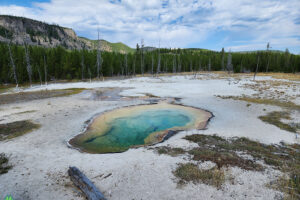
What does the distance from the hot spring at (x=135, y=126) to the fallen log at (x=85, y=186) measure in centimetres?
384

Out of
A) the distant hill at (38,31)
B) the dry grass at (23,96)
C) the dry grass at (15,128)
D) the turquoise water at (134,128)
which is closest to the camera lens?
the turquoise water at (134,128)

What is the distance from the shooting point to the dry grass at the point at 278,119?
47.9ft

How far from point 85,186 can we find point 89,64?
7380 cm

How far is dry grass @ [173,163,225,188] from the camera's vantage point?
295 inches

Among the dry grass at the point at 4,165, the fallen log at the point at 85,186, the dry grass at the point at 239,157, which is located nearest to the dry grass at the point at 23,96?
the dry grass at the point at 4,165

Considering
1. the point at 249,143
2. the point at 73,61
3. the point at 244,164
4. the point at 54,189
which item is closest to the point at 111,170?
the point at 54,189

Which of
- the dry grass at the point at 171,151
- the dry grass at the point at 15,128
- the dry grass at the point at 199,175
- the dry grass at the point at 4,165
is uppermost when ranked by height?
the dry grass at the point at 199,175

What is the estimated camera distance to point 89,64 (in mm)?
74062

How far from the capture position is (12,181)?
24.8 ft

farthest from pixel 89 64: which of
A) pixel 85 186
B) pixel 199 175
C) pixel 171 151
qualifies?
pixel 199 175

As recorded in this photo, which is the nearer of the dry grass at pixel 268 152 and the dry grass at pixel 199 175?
the dry grass at pixel 268 152

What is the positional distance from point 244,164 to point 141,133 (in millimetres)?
8668

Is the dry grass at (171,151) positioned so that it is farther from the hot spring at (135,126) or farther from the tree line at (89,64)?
the tree line at (89,64)

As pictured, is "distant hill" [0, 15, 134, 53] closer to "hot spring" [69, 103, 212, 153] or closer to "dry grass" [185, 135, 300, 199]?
"hot spring" [69, 103, 212, 153]
